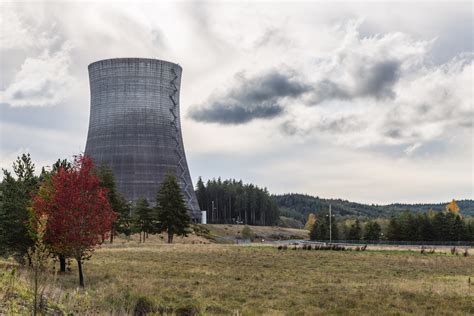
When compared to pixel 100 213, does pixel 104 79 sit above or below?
above

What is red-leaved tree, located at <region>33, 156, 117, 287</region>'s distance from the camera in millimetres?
20781

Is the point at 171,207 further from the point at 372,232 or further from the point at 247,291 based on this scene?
the point at 247,291

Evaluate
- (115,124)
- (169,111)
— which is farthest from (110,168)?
(169,111)

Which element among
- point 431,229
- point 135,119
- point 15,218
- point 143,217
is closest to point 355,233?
point 431,229

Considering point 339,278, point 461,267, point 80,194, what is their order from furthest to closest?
1. point 461,267
2. point 339,278
3. point 80,194

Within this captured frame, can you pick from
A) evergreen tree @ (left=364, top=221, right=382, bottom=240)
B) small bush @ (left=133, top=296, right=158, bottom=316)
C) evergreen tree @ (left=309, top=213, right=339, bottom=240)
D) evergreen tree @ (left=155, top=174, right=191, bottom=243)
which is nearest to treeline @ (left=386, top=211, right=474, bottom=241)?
evergreen tree @ (left=364, top=221, right=382, bottom=240)

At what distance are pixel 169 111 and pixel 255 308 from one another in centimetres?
5090

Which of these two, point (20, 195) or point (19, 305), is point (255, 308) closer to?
point (19, 305)

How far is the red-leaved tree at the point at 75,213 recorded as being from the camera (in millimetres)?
20781

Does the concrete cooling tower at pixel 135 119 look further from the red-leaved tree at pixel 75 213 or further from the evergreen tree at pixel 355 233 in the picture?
the evergreen tree at pixel 355 233

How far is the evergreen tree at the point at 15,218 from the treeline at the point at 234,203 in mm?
104457

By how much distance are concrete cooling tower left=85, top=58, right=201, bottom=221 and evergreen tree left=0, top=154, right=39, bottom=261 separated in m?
35.8

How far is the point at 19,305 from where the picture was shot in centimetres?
1155

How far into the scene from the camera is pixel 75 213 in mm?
20984
